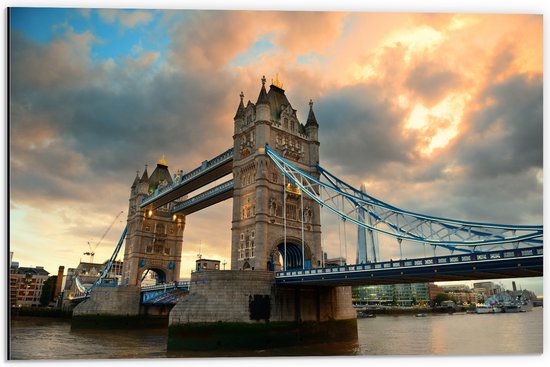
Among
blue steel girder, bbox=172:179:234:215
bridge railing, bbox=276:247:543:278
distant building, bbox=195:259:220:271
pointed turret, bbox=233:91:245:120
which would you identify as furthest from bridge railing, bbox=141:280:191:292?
distant building, bbox=195:259:220:271

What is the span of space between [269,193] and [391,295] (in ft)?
388

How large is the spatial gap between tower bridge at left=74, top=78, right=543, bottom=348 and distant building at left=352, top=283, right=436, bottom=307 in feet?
298

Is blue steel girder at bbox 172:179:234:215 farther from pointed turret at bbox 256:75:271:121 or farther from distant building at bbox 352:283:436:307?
distant building at bbox 352:283:436:307

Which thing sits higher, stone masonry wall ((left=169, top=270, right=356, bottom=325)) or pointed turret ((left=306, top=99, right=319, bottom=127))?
pointed turret ((left=306, top=99, right=319, bottom=127))

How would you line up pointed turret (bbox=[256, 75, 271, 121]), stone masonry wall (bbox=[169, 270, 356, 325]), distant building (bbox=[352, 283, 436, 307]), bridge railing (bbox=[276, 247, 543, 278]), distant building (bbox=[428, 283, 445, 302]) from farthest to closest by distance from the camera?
distant building (bbox=[428, 283, 445, 302]) → distant building (bbox=[352, 283, 436, 307]) → pointed turret (bbox=[256, 75, 271, 121]) → stone masonry wall (bbox=[169, 270, 356, 325]) → bridge railing (bbox=[276, 247, 543, 278])

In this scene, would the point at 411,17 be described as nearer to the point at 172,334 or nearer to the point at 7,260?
the point at 7,260

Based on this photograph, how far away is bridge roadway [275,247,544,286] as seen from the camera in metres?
19.2

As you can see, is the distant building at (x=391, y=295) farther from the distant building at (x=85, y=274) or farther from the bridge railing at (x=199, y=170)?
the bridge railing at (x=199, y=170)

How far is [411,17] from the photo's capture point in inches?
742

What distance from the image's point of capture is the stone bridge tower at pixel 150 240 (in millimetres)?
61188

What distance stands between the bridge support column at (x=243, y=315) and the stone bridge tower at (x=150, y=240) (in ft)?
111

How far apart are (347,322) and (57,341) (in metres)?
26.1

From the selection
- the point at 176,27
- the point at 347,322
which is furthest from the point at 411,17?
the point at 347,322

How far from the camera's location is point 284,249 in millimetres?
36906
